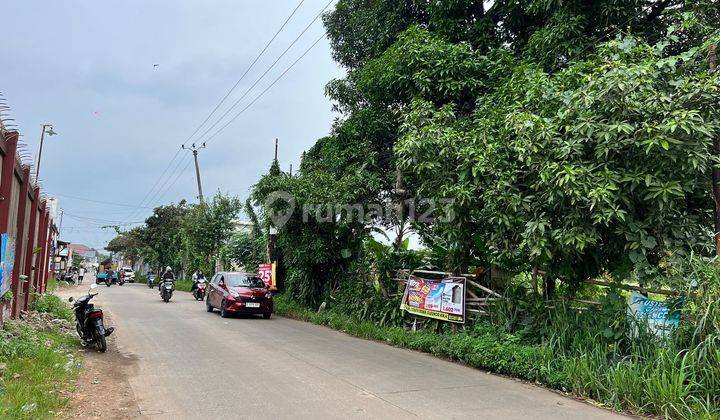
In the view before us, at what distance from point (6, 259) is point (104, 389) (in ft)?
10.7

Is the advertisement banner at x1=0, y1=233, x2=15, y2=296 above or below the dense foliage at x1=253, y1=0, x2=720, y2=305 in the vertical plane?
below

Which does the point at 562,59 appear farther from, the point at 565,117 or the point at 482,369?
the point at 482,369

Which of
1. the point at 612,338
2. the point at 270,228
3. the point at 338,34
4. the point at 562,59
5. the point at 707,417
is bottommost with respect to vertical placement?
the point at 707,417

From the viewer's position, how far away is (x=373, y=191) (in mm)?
14625

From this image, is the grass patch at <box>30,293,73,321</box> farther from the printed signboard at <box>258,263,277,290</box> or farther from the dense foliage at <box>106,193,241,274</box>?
the dense foliage at <box>106,193,241,274</box>

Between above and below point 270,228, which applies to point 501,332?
below

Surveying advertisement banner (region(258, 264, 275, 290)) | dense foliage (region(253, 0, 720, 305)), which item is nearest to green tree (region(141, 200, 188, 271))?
advertisement banner (region(258, 264, 275, 290))

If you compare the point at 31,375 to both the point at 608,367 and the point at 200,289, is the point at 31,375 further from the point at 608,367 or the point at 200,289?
the point at 200,289

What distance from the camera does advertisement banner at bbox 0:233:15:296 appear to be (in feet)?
25.3

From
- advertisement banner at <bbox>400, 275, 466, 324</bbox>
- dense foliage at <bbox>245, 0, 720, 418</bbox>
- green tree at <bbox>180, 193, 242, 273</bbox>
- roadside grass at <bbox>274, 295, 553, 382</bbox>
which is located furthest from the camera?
green tree at <bbox>180, 193, 242, 273</bbox>

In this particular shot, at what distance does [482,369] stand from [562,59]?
6.27 metres

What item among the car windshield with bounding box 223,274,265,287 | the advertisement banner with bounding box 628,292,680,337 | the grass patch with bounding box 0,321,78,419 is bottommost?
the grass patch with bounding box 0,321,78,419

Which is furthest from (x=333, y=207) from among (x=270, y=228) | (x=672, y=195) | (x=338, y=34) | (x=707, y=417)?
(x=707, y=417)

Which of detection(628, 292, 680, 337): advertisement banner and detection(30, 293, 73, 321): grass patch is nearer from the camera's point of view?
detection(628, 292, 680, 337): advertisement banner
